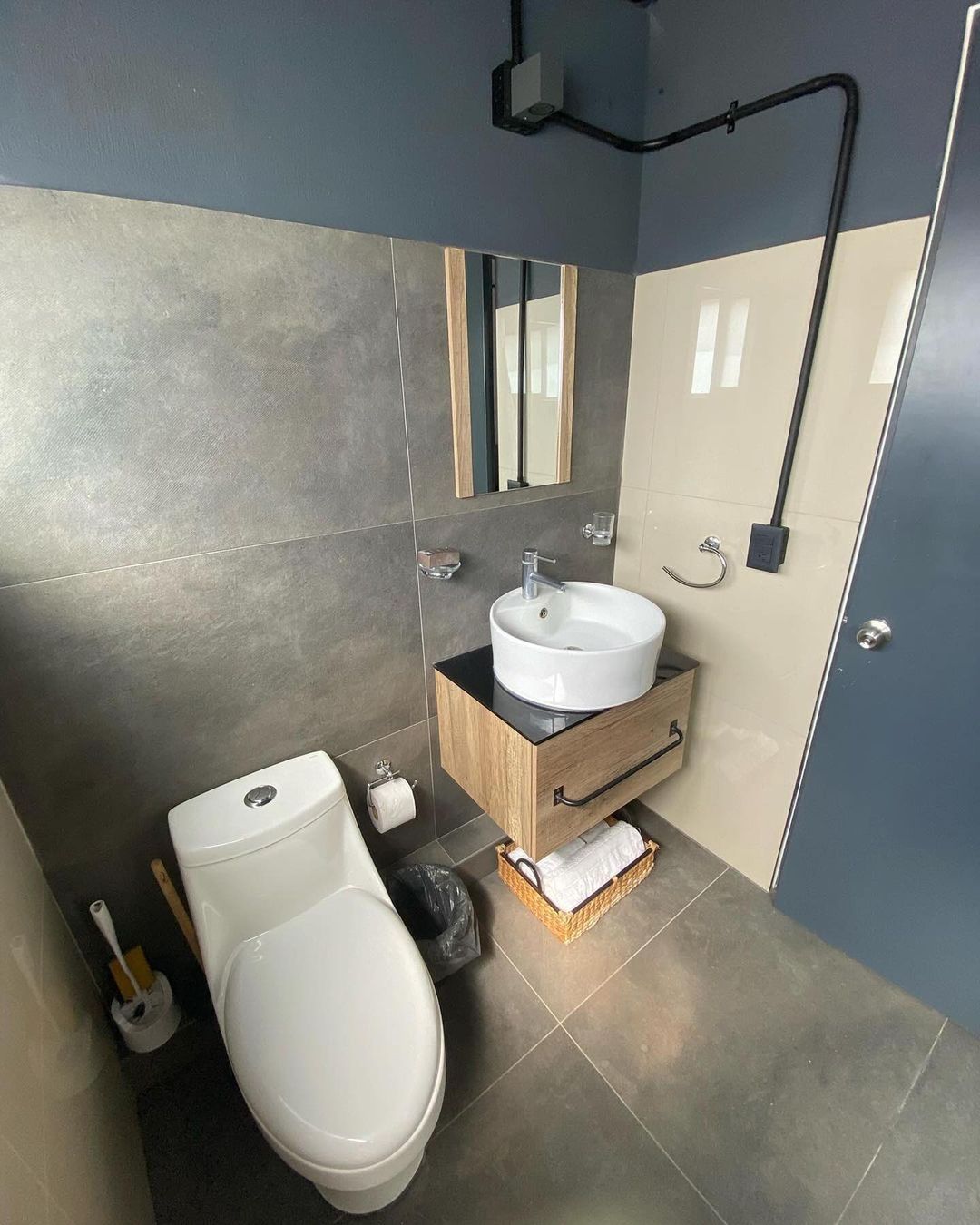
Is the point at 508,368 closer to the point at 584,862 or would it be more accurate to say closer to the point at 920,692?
the point at 920,692

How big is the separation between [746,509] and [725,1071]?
4.53 ft

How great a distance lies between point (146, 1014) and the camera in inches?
46.6

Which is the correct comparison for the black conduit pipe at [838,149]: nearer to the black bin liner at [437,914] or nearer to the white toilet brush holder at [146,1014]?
the black bin liner at [437,914]

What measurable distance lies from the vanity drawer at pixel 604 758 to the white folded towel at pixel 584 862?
0.22 meters

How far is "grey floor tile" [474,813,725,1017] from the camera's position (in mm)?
1414

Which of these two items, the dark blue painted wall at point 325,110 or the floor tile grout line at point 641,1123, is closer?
the dark blue painted wall at point 325,110

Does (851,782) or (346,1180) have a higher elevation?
(851,782)

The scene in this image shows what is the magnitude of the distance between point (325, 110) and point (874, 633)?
155 centimetres

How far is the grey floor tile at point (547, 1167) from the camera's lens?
1.01m

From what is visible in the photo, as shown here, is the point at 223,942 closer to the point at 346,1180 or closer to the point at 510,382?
the point at 346,1180

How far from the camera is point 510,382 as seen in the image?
133cm

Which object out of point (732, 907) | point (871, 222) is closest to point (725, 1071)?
point (732, 907)

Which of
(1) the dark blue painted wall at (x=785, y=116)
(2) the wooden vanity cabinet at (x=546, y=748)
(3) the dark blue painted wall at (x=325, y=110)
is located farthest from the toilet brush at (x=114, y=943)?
(1) the dark blue painted wall at (x=785, y=116)

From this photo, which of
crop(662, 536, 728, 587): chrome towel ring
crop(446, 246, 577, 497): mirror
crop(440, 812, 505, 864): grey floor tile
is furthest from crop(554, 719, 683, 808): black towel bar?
crop(446, 246, 577, 497): mirror
